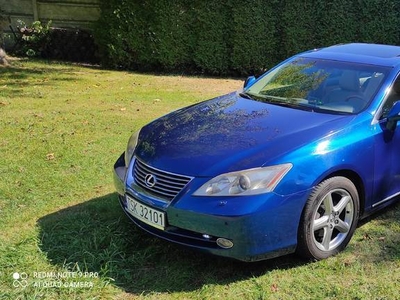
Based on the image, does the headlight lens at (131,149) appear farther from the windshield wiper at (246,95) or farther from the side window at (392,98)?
the side window at (392,98)

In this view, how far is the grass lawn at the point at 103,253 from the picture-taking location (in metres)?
3.14

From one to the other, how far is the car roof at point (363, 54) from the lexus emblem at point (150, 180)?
2.22 metres

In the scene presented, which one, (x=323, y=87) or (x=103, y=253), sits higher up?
(x=323, y=87)

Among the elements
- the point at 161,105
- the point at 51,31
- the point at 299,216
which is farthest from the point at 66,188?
the point at 51,31

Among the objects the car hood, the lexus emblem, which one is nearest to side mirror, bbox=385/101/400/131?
the car hood

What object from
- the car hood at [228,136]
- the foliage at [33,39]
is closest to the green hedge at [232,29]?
the foliage at [33,39]

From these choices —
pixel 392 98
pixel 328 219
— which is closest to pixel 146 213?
pixel 328 219

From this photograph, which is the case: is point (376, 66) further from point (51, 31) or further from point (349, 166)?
point (51, 31)

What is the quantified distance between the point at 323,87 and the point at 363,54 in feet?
2.07

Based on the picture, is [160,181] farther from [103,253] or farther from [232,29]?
[232,29]

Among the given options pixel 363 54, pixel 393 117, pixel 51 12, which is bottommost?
pixel 51 12

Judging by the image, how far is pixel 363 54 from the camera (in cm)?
447

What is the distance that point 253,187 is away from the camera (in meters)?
3.05

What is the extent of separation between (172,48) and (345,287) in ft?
31.7
